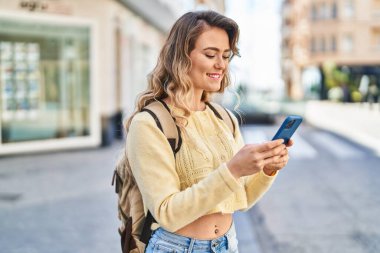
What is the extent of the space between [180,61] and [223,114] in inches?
15.7

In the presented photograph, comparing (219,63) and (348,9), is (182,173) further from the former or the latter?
(348,9)

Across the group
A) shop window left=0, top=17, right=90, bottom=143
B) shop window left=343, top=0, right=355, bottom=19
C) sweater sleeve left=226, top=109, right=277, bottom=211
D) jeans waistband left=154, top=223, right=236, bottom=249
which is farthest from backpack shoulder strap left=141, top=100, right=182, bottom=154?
shop window left=343, top=0, right=355, bottom=19

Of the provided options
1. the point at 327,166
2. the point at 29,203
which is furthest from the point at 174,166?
the point at 327,166

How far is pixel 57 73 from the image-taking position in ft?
41.2

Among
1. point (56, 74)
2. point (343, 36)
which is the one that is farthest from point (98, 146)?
point (343, 36)

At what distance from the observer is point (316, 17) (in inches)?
1983

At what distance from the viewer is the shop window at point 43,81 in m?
11.6

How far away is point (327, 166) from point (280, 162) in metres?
8.89

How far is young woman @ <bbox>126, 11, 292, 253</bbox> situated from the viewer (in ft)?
A: 5.63

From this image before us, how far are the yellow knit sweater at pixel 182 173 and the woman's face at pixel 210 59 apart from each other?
14 centimetres

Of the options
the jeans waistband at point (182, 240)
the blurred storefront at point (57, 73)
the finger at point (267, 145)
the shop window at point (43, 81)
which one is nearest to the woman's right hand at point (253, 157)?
the finger at point (267, 145)

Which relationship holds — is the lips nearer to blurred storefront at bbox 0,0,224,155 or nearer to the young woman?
the young woman

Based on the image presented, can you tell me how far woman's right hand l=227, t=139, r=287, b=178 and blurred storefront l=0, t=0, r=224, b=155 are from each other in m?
10.3

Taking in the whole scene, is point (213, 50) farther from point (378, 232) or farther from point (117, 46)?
point (117, 46)
